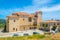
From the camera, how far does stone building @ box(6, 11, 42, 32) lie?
5472cm

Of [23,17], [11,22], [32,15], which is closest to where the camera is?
[11,22]

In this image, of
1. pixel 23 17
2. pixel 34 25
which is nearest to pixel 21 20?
pixel 23 17

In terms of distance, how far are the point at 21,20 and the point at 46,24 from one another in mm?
9221

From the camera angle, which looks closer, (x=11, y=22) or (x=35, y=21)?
(x=11, y=22)

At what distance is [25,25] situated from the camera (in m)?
58.0

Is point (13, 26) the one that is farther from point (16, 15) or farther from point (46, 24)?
point (46, 24)

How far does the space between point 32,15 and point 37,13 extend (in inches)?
89.6

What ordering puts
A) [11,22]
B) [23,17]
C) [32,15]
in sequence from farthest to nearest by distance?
[32,15] → [23,17] → [11,22]

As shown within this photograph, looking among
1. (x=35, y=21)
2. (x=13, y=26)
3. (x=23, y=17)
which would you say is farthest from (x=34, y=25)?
(x=13, y=26)

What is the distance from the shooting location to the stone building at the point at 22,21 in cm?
5472

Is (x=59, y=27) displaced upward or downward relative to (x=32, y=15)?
downward

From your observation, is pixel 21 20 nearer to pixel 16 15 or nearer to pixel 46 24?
pixel 16 15

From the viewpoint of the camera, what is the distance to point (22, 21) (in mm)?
58438

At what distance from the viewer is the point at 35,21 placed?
6141 cm
